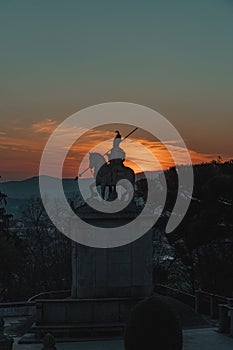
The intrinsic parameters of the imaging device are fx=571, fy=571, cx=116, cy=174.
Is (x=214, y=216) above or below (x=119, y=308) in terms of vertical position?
above

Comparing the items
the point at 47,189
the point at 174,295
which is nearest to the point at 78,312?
the point at 174,295

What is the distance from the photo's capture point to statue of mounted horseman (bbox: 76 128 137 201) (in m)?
22.5

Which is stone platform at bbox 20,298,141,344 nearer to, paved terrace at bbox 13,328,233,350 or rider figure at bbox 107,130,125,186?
paved terrace at bbox 13,328,233,350

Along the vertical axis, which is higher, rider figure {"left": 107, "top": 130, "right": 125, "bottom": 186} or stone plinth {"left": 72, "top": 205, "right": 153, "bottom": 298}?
rider figure {"left": 107, "top": 130, "right": 125, "bottom": 186}

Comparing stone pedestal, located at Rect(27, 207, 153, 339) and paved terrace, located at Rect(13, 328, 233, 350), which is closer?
paved terrace, located at Rect(13, 328, 233, 350)

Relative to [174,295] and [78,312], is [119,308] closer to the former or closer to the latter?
[78,312]

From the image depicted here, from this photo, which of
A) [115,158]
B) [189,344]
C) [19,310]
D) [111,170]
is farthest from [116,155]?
[19,310]

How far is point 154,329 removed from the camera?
13195 millimetres

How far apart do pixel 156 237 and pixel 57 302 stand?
2460cm

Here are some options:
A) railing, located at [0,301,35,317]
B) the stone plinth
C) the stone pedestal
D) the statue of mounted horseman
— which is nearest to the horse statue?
the statue of mounted horseman

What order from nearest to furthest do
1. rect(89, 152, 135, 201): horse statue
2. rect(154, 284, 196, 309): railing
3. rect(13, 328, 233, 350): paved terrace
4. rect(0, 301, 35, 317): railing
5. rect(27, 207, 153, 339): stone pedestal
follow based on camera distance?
rect(13, 328, 233, 350): paved terrace
rect(27, 207, 153, 339): stone pedestal
rect(89, 152, 135, 201): horse statue
rect(0, 301, 35, 317): railing
rect(154, 284, 196, 309): railing

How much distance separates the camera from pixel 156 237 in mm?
44219

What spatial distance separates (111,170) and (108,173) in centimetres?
17

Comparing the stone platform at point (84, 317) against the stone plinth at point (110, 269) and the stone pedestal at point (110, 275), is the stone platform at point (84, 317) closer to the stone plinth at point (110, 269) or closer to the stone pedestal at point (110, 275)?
the stone pedestal at point (110, 275)
